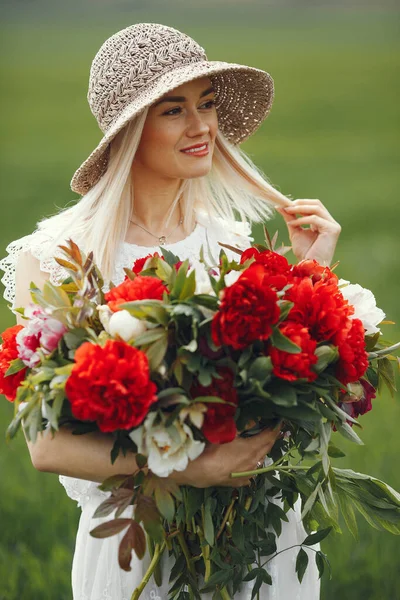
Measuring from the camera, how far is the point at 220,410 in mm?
1742

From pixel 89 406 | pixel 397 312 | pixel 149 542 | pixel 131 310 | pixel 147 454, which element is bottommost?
pixel 397 312

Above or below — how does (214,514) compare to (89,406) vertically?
below

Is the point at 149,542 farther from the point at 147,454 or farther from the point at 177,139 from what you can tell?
the point at 177,139

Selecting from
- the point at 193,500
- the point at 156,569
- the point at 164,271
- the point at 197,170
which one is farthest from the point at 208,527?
the point at 197,170

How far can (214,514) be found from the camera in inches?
79.7

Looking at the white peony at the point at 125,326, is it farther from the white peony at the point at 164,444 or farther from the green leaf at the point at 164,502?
the green leaf at the point at 164,502

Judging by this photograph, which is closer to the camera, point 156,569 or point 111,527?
point 111,527

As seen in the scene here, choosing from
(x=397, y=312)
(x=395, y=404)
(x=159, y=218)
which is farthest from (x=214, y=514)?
(x=397, y=312)

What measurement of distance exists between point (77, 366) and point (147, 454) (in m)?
0.21

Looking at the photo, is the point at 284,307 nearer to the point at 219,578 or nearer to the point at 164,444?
the point at 164,444

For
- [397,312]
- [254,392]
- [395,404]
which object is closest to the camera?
A: [254,392]

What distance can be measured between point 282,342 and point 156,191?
984mm

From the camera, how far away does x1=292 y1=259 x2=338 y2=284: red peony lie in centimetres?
193

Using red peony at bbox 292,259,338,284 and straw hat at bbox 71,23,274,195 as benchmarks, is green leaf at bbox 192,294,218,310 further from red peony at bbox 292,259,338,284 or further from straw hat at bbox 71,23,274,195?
straw hat at bbox 71,23,274,195
